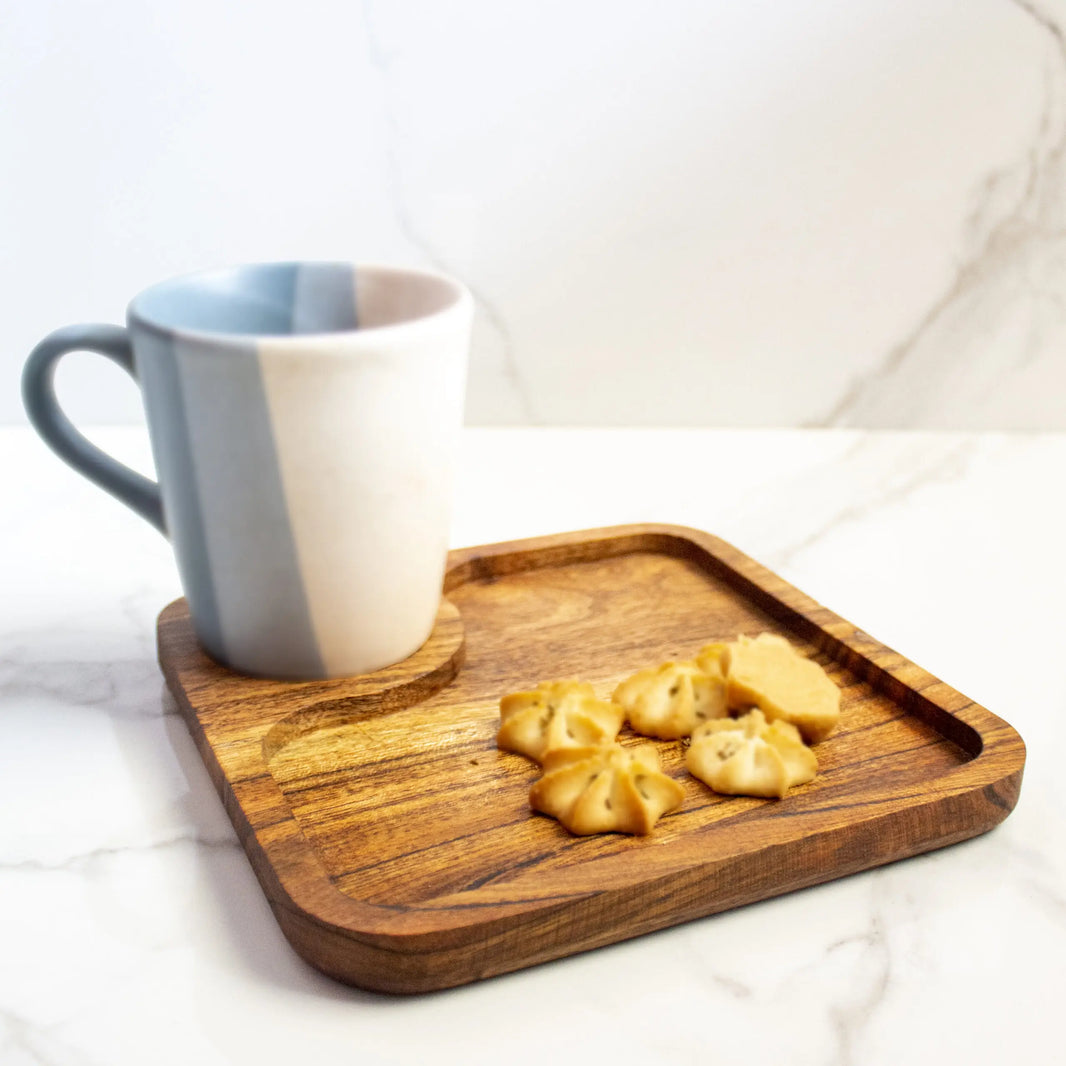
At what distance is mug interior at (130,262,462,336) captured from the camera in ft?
1.94

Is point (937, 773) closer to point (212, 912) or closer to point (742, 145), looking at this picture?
point (212, 912)

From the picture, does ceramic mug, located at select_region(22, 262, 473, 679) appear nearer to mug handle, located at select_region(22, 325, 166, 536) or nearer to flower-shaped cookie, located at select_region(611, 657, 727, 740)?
mug handle, located at select_region(22, 325, 166, 536)

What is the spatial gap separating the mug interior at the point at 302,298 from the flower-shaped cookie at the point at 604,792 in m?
0.22

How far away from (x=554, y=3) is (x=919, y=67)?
0.28 m

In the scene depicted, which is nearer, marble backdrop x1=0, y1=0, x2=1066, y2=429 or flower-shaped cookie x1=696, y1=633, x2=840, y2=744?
flower-shaped cookie x1=696, y1=633, x2=840, y2=744

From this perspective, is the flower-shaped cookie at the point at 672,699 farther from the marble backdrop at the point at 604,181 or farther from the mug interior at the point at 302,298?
the marble backdrop at the point at 604,181

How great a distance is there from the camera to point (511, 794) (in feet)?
1.70

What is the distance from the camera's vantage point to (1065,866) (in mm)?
498

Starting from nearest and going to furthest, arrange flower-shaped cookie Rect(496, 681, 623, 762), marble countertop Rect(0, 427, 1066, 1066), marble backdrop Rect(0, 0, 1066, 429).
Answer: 1. marble countertop Rect(0, 427, 1066, 1066)
2. flower-shaped cookie Rect(496, 681, 623, 762)
3. marble backdrop Rect(0, 0, 1066, 429)

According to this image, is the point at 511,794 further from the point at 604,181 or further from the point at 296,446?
the point at 604,181

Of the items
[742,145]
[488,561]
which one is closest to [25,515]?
[488,561]

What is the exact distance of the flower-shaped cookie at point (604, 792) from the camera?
0.49 meters

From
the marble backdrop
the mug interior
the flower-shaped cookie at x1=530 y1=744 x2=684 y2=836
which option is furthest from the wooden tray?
the marble backdrop

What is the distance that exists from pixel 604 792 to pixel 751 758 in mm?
67
